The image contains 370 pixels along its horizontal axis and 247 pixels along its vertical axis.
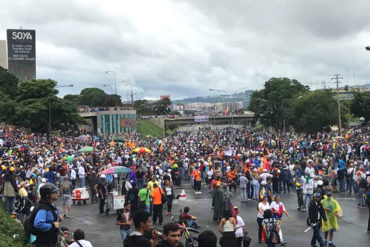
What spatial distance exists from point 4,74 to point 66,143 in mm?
35338

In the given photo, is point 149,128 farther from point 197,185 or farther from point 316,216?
point 316,216

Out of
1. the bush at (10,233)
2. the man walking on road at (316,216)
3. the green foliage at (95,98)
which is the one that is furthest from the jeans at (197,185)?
the green foliage at (95,98)

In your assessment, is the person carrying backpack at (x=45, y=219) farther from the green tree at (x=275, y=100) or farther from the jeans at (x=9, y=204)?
the green tree at (x=275, y=100)

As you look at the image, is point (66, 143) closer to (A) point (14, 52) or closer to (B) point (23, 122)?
(B) point (23, 122)

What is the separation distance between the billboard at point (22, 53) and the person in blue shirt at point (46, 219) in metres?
78.2

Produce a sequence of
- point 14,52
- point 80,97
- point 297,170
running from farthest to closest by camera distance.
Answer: point 80,97 < point 14,52 < point 297,170

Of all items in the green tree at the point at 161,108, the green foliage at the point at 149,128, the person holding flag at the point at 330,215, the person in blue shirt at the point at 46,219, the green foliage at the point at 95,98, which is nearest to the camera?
the person in blue shirt at the point at 46,219

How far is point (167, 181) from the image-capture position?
633 inches

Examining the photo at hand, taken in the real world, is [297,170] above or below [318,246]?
above

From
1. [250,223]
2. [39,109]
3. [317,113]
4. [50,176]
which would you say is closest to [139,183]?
[50,176]

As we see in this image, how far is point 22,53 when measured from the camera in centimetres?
7925

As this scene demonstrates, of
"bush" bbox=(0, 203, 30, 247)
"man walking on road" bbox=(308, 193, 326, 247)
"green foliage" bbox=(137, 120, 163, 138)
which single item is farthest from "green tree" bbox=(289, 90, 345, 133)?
"bush" bbox=(0, 203, 30, 247)

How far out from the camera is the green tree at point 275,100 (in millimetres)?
78244

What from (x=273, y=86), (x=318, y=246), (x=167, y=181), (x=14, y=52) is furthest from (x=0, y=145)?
(x=273, y=86)
